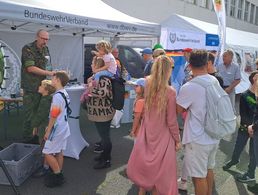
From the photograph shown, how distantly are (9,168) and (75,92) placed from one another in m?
1.47

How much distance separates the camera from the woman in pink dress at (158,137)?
10.1 ft

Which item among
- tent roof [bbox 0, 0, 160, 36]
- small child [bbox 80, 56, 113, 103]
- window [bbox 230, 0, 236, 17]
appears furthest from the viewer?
window [bbox 230, 0, 236, 17]

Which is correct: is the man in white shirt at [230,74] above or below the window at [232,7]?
below

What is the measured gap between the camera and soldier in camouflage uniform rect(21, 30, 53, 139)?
15.9 feet

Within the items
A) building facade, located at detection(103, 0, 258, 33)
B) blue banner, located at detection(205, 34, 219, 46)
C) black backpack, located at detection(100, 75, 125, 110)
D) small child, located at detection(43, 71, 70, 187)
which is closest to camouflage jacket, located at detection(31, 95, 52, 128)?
small child, located at detection(43, 71, 70, 187)

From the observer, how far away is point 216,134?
3.09 m

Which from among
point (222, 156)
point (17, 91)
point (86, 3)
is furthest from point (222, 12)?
point (17, 91)

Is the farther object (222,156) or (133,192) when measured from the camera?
(222,156)

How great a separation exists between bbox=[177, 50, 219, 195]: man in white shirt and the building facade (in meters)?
11.6

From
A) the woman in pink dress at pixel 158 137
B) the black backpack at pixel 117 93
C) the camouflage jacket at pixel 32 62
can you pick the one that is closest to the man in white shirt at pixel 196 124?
the woman in pink dress at pixel 158 137

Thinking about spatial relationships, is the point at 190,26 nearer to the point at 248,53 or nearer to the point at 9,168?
the point at 248,53

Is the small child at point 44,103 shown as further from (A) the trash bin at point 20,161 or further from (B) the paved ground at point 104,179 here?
(B) the paved ground at point 104,179

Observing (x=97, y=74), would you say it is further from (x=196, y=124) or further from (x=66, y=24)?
(x=196, y=124)

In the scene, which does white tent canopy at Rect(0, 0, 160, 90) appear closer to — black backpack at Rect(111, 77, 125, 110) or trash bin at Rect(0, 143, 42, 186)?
black backpack at Rect(111, 77, 125, 110)
